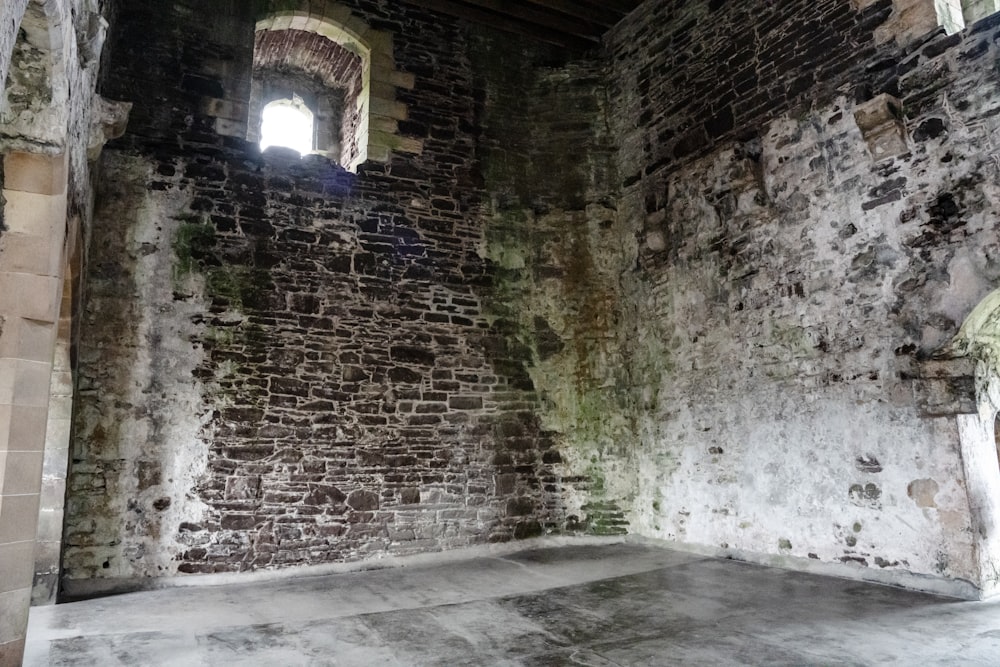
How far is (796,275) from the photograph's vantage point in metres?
5.17

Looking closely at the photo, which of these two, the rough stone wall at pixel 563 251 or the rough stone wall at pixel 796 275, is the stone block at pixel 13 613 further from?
the rough stone wall at pixel 796 275

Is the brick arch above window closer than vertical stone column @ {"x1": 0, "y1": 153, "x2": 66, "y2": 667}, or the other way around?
vertical stone column @ {"x1": 0, "y1": 153, "x2": 66, "y2": 667}

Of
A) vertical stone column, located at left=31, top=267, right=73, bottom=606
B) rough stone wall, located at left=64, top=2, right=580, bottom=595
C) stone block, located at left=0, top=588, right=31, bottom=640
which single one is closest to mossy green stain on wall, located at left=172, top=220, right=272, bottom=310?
rough stone wall, located at left=64, top=2, right=580, bottom=595

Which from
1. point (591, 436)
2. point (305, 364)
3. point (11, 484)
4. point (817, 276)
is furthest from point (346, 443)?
point (817, 276)

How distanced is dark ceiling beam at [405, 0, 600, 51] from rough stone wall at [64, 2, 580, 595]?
351 mm

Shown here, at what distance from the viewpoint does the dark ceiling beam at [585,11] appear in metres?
7.00

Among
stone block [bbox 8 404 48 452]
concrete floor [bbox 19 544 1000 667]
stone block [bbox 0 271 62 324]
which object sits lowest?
concrete floor [bbox 19 544 1000 667]

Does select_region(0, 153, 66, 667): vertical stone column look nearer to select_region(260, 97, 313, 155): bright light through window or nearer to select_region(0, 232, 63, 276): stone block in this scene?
select_region(0, 232, 63, 276): stone block

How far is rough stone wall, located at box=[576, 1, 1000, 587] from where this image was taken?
4227 mm

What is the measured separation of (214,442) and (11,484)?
242 centimetres

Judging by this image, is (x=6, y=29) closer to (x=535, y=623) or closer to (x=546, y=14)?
(x=535, y=623)

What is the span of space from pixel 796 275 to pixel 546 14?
13.6ft

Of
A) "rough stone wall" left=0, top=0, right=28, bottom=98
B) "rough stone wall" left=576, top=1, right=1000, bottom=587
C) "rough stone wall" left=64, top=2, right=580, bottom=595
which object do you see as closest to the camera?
"rough stone wall" left=0, top=0, right=28, bottom=98

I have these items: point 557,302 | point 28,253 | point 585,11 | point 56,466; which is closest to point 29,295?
point 28,253
